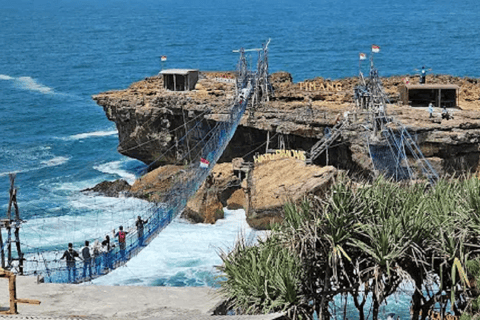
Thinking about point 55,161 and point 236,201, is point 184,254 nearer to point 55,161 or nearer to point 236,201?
point 236,201

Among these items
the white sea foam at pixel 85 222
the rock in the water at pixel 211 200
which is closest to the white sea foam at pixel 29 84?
the white sea foam at pixel 85 222

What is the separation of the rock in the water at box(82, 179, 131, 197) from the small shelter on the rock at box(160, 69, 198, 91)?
6.24m

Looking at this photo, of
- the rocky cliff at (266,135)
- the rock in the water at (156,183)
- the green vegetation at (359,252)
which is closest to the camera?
the green vegetation at (359,252)

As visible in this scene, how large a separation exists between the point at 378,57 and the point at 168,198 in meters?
80.5

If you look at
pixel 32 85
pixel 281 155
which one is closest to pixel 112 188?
pixel 281 155

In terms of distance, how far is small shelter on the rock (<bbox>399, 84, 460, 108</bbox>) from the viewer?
1801 inches

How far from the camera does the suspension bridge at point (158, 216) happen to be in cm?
3081

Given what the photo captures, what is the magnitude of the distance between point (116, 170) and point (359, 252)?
36.6 meters

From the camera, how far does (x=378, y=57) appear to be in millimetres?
114188

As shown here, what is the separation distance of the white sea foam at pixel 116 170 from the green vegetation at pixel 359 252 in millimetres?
31570

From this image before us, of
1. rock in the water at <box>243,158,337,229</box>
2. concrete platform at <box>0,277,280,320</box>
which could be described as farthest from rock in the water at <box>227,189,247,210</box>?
concrete platform at <box>0,277,280,320</box>

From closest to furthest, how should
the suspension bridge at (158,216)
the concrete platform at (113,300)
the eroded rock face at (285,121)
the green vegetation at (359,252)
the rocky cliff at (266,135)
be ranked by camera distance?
the green vegetation at (359,252) → the concrete platform at (113,300) → the suspension bridge at (158,216) → the rocky cliff at (266,135) → the eroded rock face at (285,121)

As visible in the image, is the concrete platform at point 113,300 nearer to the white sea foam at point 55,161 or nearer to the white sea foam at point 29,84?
the white sea foam at point 55,161

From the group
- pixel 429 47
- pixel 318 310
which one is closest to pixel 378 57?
pixel 429 47
